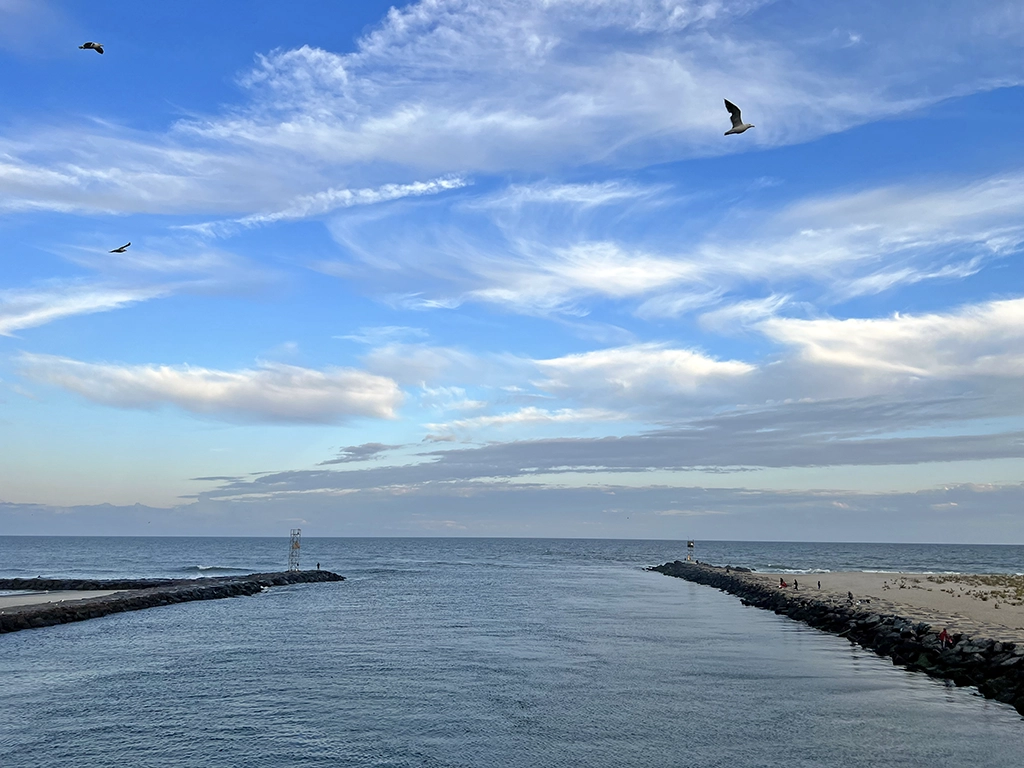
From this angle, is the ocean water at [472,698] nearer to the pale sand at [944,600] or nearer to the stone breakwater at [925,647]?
the stone breakwater at [925,647]

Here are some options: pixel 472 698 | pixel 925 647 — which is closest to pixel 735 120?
pixel 472 698

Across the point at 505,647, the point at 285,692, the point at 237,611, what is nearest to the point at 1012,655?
the point at 505,647

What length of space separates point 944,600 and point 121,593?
62.1 meters

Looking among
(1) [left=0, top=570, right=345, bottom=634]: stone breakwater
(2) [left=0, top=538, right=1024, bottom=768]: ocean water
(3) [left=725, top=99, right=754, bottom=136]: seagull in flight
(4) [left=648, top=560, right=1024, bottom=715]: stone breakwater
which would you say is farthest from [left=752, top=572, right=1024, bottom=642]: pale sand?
(1) [left=0, top=570, right=345, bottom=634]: stone breakwater

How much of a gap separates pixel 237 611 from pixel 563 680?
33.5 meters

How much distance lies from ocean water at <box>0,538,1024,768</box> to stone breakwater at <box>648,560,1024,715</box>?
3.06 ft

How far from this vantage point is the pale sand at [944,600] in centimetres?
3881

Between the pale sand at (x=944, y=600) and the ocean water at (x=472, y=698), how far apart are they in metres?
5.43

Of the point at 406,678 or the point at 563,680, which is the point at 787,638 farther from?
the point at 406,678

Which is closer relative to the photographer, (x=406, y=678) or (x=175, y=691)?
(x=175, y=691)

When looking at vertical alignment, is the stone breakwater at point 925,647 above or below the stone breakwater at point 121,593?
above

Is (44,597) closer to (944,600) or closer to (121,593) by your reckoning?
(121,593)

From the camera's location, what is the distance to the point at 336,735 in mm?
22766

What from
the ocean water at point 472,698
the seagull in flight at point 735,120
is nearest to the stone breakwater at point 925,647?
the ocean water at point 472,698
